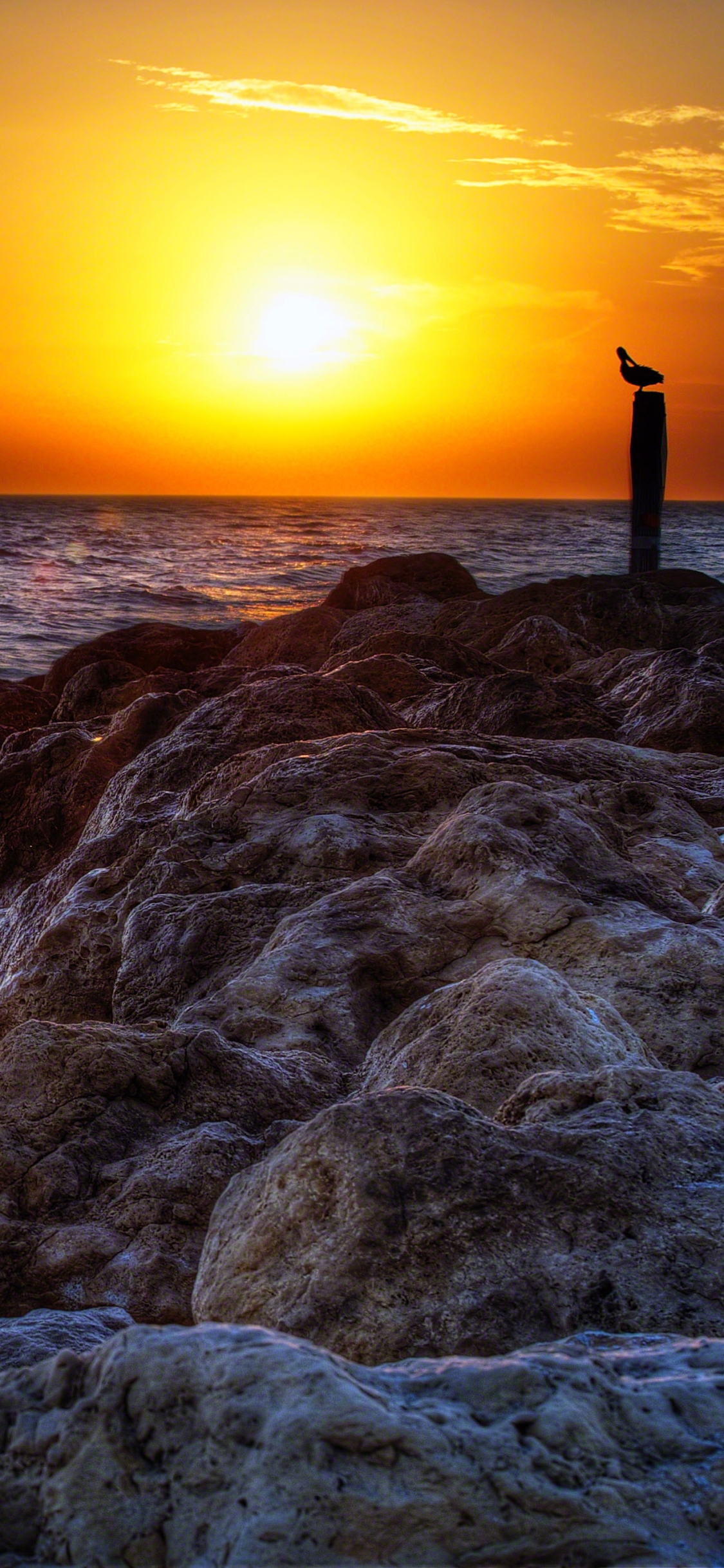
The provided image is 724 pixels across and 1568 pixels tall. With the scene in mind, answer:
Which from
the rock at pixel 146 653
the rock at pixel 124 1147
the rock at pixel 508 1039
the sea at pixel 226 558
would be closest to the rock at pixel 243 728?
the rock at pixel 124 1147

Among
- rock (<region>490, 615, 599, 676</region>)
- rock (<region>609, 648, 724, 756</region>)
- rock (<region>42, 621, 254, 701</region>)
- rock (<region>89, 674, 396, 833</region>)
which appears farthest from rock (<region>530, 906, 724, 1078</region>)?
rock (<region>42, 621, 254, 701</region>)

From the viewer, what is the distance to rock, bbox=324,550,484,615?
1569 cm

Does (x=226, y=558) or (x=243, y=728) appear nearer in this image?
(x=243, y=728)

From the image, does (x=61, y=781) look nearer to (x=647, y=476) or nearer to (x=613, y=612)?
(x=613, y=612)

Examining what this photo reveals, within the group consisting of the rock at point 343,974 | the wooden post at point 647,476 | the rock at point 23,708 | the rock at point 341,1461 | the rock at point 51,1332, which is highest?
the wooden post at point 647,476

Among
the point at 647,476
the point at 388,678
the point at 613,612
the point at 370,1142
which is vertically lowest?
the point at 370,1142

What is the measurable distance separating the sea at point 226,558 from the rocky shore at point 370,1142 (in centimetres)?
1839

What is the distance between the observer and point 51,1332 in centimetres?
252

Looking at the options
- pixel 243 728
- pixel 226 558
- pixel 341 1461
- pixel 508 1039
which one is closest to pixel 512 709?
pixel 243 728

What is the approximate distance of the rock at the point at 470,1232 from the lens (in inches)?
81.6

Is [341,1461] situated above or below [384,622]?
below

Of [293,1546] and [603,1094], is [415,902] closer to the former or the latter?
[603,1094]

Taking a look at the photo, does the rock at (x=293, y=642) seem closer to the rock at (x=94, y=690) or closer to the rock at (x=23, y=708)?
the rock at (x=94, y=690)

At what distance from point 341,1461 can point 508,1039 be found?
171cm
